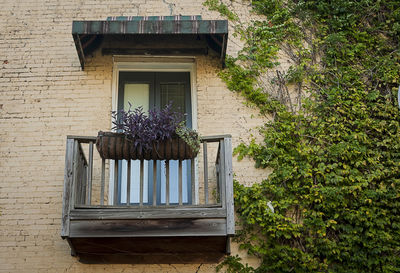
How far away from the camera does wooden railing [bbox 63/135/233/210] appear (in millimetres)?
7346

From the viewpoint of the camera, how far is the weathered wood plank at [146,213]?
719 cm

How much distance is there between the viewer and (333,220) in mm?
7871

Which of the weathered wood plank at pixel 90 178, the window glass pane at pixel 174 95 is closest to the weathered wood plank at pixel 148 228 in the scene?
the weathered wood plank at pixel 90 178

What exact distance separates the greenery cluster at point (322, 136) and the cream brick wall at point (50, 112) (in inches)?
15.1

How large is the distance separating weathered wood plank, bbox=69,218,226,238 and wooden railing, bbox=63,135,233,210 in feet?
0.63

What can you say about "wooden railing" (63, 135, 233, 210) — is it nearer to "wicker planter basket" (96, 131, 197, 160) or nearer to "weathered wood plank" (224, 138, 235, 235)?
"weathered wood plank" (224, 138, 235, 235)

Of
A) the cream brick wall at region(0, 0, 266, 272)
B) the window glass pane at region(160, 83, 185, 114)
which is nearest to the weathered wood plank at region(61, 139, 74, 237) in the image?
the cream brick wall at region(0, 0, 266, 272)

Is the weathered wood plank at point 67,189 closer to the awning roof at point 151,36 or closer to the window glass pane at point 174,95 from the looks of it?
the awning roof at point 151,36

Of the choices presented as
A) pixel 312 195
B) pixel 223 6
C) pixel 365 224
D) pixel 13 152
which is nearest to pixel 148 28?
pixel 223 6

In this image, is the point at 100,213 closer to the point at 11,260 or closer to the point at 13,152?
the point at 11,260

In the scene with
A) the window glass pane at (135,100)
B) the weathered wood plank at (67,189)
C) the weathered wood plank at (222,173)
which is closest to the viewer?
the weathered wood plank at (67,189)

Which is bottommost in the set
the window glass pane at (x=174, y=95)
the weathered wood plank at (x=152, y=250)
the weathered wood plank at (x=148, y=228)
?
the weathered wood plank at (x=152, y=250)

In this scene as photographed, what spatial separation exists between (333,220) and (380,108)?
1.97 m

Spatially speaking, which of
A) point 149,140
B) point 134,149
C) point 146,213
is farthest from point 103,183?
point 149,140
